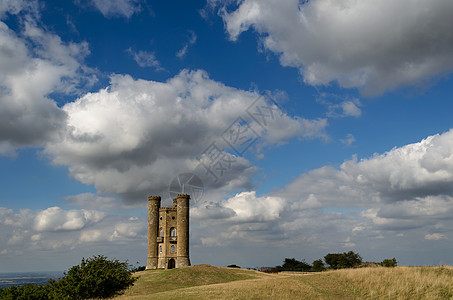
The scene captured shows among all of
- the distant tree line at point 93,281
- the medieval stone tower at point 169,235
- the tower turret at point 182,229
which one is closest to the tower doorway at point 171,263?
the medieval stone tower at point 169,235

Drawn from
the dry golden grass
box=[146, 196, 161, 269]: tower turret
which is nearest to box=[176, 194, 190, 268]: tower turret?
box=[146, 196, 161, 269]: tower turret

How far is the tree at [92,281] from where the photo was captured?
30188 mm

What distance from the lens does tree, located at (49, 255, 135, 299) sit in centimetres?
3019

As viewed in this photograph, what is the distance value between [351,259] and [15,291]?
66.9m

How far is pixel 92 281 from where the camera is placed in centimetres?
3059

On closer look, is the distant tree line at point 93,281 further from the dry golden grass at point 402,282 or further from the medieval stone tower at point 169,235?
the medieval stone tower at point 169,235

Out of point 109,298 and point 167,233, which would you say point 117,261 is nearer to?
point 109,298

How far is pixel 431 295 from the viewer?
25.6 m

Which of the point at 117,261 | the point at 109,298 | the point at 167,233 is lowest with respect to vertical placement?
the point at 109,298

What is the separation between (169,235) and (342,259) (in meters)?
40.1

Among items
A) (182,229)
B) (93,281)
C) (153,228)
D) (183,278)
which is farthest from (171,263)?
(93,281)

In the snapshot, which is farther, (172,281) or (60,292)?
(172,281)

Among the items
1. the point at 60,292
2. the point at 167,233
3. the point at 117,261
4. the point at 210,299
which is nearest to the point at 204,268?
the point at 167,233

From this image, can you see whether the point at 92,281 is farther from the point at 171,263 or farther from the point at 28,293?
the point at 171,263
